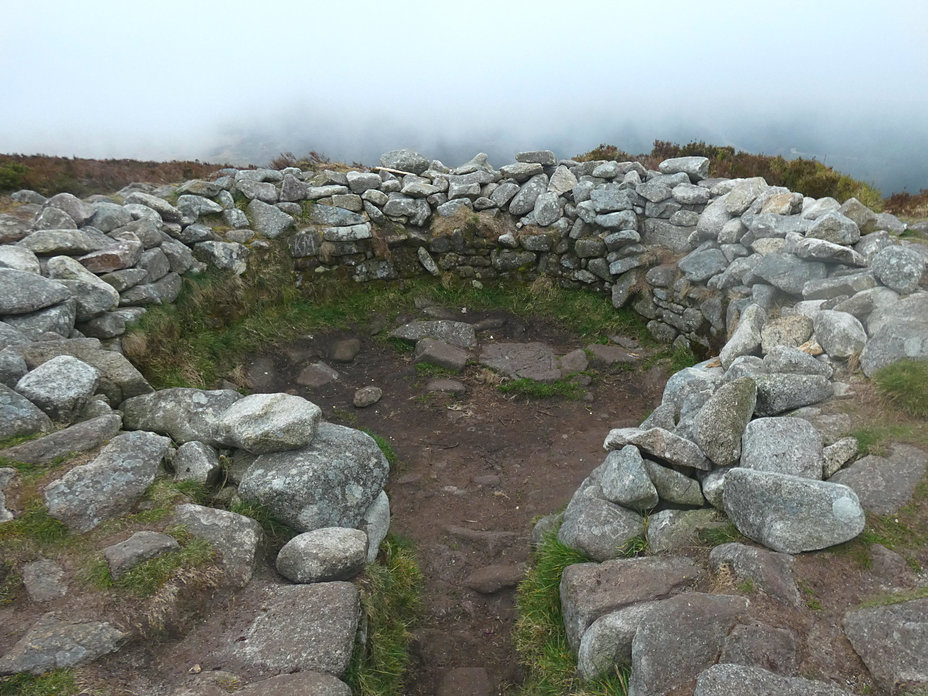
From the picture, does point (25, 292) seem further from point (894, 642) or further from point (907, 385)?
point (907, 385)

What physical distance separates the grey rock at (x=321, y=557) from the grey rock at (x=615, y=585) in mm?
1586

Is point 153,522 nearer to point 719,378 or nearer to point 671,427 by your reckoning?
point 671,427

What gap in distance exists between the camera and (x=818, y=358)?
5.95m

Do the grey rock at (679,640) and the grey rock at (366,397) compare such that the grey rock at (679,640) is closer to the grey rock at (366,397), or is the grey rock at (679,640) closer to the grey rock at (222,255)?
the grey rock at (366,397)

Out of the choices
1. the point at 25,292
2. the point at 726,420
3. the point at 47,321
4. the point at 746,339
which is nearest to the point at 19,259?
the point at 25,292

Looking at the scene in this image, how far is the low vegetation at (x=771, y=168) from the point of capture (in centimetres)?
1028

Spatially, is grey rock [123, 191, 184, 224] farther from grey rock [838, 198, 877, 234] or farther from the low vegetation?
grey rock [838, 198, 877, 234]

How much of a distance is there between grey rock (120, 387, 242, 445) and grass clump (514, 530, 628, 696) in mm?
3045

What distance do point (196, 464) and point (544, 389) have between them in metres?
5.06

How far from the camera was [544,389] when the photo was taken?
875cm

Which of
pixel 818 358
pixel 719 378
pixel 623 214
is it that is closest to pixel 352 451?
pixel 719 378

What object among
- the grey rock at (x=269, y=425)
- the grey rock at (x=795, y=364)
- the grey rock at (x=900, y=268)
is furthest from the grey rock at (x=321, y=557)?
the grey rock at (x=900, y=268)

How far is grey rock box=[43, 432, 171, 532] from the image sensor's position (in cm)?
423

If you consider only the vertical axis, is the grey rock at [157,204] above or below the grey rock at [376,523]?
above
